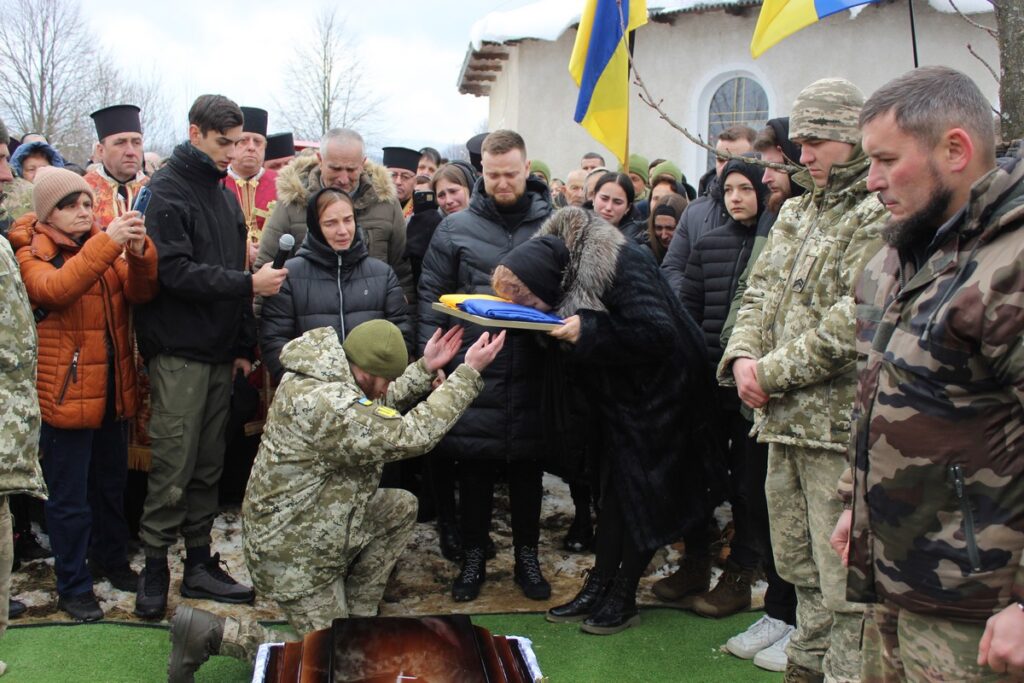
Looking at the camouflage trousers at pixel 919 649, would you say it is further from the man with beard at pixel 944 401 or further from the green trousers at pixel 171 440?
the green trousers at pixel 171 440

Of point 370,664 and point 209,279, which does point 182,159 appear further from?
point 370,664

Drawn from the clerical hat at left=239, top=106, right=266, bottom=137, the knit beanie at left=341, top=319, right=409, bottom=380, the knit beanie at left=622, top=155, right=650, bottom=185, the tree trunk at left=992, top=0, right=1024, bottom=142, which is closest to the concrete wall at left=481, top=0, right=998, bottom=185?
the knit beanie at left=622, top=155, right=650, bottom=185

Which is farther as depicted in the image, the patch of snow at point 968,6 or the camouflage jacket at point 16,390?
the patch of snow at point 968,6

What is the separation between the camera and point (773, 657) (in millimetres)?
4098

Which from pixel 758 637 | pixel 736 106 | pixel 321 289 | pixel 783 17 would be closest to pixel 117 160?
pixel 321 289

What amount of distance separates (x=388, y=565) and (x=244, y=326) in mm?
1527

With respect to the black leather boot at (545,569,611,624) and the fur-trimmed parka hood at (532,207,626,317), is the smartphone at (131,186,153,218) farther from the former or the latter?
the black leather boot at (545,569,611,624)

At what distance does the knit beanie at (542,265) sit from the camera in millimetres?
4141

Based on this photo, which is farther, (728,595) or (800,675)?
(728,595)

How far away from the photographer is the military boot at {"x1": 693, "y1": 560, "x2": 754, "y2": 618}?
15.2 ft

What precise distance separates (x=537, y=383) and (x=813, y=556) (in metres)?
1.69

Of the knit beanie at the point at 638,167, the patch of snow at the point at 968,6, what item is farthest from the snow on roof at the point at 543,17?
the knit beanie at the point at 638,167

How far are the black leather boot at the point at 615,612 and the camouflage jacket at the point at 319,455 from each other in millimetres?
1222

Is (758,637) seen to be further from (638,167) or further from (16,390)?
(638,167)
